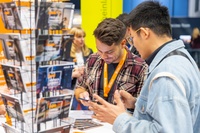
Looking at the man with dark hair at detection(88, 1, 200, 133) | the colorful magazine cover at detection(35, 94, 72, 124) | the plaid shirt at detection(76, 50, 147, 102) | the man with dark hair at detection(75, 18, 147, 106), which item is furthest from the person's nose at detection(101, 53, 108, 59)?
the colorful magazine cover at detection(35, 94, 72, 124)

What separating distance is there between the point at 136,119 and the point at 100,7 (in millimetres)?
4140

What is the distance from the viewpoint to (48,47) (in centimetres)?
165

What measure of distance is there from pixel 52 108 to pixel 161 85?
60cm

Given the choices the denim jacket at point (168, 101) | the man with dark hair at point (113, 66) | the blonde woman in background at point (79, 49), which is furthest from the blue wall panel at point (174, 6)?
the denim jacket at point (168, 101)

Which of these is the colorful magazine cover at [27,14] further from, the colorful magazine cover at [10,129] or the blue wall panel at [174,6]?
the blue wall panel at [174,6]

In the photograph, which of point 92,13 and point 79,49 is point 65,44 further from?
point 92,13

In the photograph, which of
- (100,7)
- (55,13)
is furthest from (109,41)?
(100,7)

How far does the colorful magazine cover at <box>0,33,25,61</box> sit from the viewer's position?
5.23 feet

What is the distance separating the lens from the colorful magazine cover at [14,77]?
1.60m

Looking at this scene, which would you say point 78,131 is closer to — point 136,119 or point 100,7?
point 136,119

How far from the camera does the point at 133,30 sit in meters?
1.75

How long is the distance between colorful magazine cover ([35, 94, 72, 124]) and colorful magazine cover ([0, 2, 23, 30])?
0.41m

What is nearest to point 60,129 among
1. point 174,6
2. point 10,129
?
point 10,129

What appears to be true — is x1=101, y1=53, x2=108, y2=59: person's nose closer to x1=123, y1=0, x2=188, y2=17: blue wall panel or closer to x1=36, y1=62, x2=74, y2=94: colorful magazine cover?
x1=36, y1=62, x2=74, y2=94: colorful magazine cover
